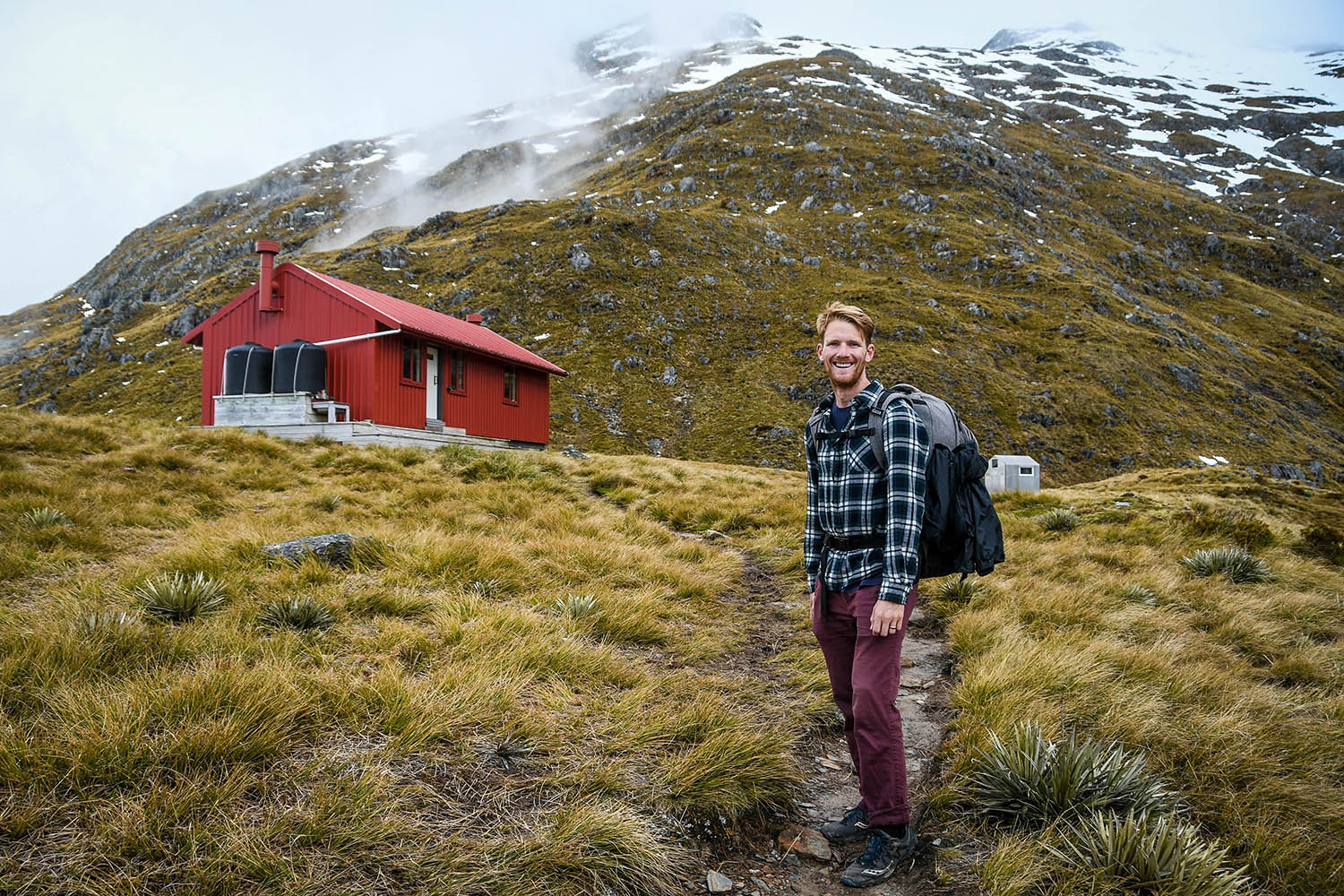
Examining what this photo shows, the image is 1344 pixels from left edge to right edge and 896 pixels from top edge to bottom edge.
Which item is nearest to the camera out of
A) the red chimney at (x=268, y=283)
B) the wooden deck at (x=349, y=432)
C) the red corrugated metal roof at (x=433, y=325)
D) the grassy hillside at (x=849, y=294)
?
the wooden deck at (x=349, y=432)

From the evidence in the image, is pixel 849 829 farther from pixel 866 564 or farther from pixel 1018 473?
pixel 1018 473

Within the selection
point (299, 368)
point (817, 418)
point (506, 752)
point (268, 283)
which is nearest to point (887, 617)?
point (817, 418)

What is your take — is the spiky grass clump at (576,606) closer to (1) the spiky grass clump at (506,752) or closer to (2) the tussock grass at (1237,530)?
(1) the spiky grass clump at (506,752)

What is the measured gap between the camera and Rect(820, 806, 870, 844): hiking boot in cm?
342

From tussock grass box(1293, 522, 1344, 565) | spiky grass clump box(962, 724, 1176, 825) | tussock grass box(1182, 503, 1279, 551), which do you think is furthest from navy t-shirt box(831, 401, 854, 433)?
tussock grass box(1293, 522, 1344, 565)

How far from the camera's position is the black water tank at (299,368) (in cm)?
2056

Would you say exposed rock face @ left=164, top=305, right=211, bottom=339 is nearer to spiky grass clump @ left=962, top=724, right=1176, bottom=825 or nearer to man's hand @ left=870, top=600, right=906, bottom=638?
man's hand @ left=870, top=600, right=906, bottom=638

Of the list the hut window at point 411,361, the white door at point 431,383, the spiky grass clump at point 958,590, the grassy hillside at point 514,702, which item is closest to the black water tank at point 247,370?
the hut window at point 411,361

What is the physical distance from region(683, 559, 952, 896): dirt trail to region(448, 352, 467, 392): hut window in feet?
64.7

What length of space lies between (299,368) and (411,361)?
3435mm

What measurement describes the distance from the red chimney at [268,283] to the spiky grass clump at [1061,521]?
77.0ft

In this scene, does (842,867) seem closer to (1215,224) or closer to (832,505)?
(832,505)

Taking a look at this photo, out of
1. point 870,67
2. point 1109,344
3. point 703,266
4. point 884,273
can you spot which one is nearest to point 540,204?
point 703,266

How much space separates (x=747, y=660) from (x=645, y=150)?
12387 centimetres
